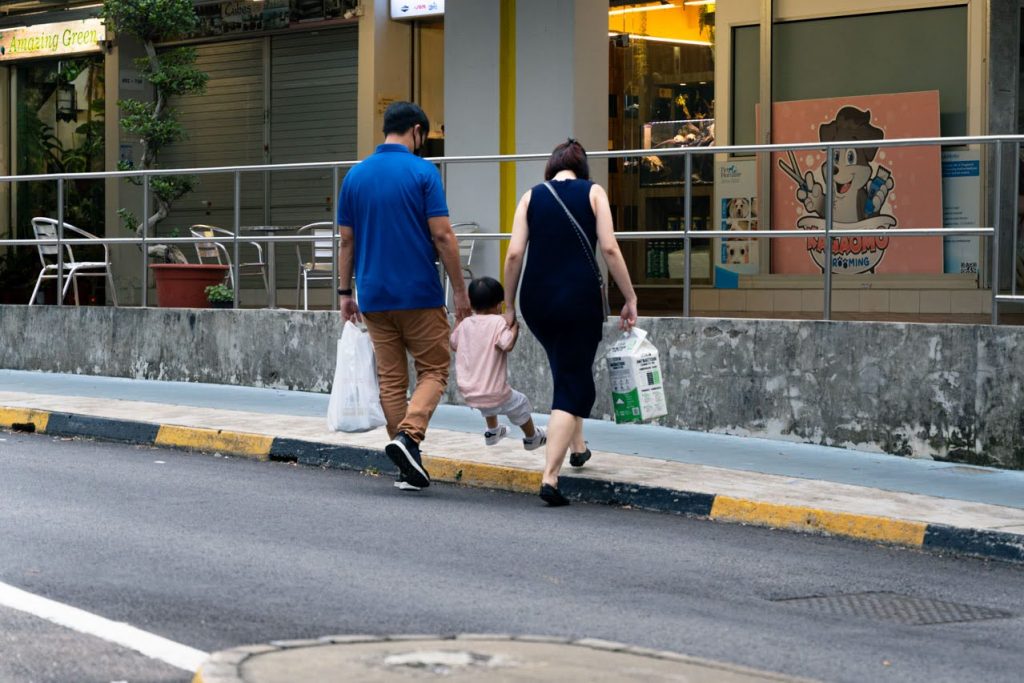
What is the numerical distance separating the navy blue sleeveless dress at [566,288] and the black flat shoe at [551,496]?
0.41m

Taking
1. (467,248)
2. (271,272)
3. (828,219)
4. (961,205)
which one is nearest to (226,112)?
(271,272)

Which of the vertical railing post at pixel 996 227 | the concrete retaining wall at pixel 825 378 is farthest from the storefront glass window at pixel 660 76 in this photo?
the vertical railing post at pixel 996 227

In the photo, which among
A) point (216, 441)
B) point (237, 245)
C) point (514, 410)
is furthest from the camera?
point (237, 245)

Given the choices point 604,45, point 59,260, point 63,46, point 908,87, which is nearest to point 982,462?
point 908,87

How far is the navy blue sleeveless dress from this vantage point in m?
8.23

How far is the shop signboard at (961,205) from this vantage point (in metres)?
9.62

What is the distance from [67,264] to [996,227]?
8860 millimetres

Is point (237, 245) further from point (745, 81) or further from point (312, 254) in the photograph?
point (745, 81)

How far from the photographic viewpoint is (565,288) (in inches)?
324

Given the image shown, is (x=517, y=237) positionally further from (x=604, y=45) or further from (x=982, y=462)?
(x=604, y=45)

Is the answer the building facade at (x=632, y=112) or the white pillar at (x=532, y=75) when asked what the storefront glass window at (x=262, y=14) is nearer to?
the building facade at (x=632, y=112)

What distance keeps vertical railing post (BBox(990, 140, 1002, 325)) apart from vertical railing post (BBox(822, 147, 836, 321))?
108 centimetres

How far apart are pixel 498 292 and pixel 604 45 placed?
24.1ft

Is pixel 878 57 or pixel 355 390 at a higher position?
pixel 878 57
